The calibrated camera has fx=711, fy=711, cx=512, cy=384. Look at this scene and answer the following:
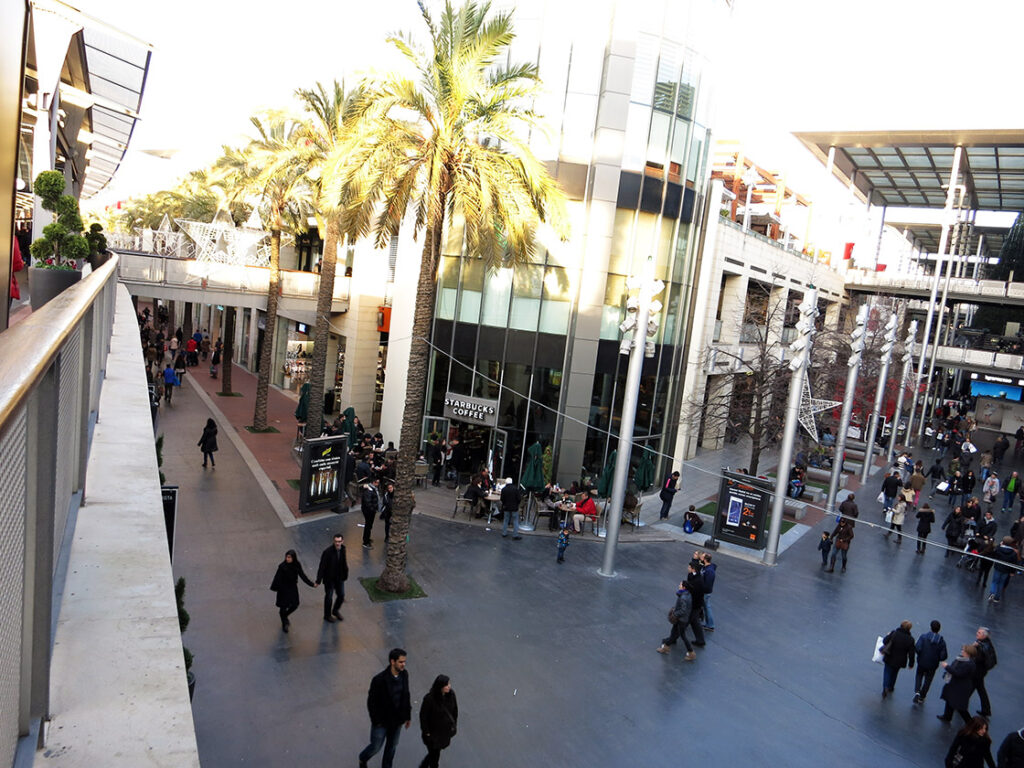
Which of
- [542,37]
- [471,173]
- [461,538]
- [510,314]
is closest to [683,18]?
[542,37]

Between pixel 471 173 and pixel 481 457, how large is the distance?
40.0ft

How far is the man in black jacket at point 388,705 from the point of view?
8.27 m

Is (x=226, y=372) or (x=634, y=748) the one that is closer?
(x=634, y=748)

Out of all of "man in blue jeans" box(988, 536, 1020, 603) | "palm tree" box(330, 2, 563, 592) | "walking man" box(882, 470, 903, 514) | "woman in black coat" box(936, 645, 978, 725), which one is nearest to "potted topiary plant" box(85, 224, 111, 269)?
"palm tree" box(330, 2, 563, 592)

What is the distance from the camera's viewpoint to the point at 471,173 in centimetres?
1470

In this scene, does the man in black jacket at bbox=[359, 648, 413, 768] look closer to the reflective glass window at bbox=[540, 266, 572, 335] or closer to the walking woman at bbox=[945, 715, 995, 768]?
the walking woman at bbox=[945, 715, 995, 768]

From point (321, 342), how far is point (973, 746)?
66.9ft

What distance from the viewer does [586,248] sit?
23.2 meters

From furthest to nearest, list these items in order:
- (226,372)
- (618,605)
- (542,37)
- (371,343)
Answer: (226,372), (371,343), (542,37), (618,605)

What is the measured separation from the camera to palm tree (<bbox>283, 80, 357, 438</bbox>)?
23.1 meters

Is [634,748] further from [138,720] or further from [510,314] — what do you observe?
[510,314]

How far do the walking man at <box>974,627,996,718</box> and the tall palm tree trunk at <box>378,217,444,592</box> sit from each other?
984cm

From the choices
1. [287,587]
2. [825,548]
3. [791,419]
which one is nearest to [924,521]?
[825,548]

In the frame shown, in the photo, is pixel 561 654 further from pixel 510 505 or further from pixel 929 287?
pixel 929 287
